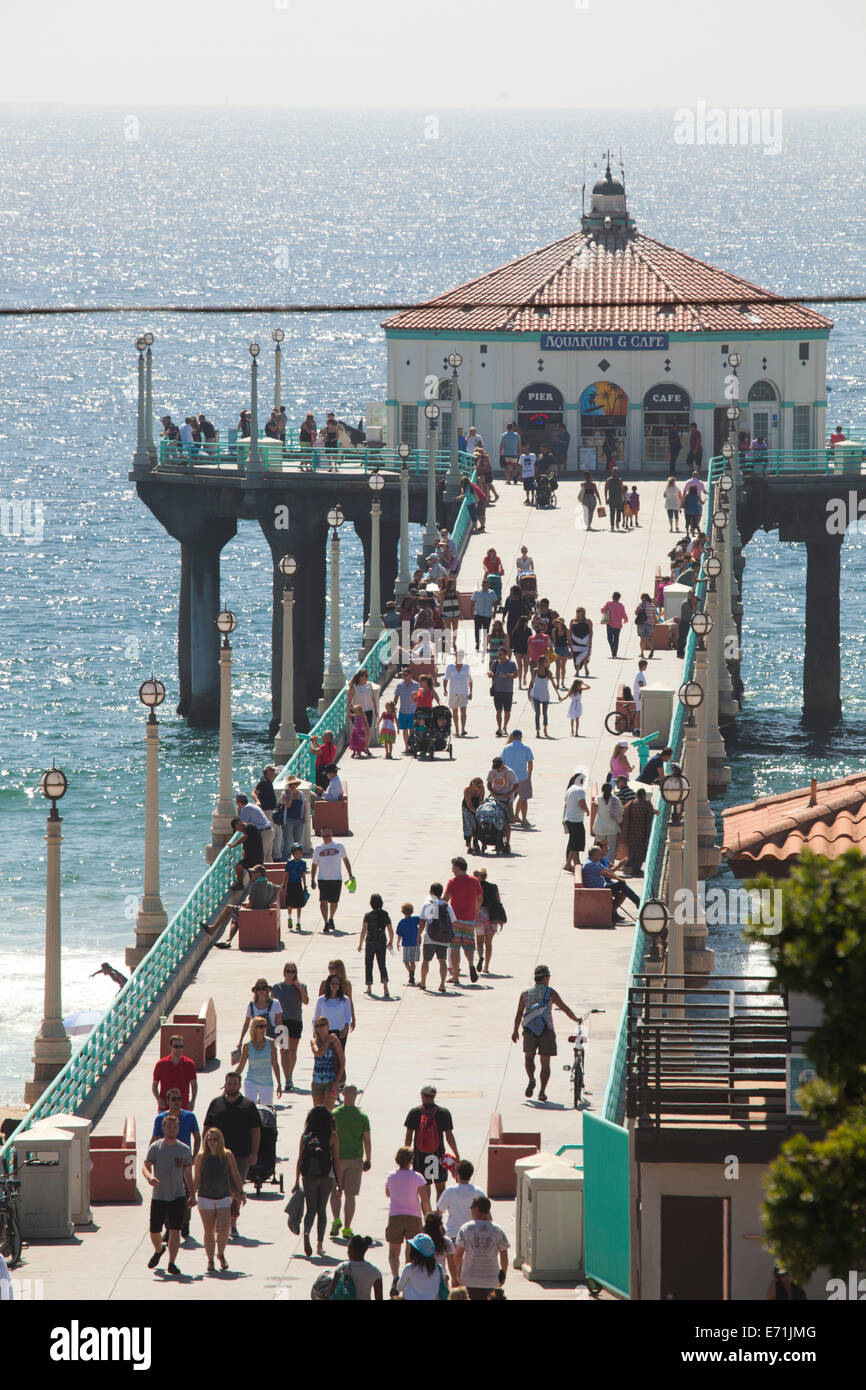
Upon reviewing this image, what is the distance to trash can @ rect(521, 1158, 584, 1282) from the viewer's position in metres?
19.6

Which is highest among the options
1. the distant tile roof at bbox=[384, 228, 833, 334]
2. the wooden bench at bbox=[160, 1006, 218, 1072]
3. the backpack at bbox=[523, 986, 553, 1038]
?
the distant tile roof at bbox=[384, 228, 833, 334]

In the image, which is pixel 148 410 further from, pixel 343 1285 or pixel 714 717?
pixel 343 1285

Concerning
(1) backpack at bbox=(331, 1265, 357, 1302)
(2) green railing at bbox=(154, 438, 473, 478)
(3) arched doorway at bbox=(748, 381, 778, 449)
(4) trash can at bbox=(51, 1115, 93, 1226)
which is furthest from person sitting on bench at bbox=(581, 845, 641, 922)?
(3) arched doorway at bbox=(748, 381, 778, 449)

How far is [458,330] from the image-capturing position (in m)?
63.6

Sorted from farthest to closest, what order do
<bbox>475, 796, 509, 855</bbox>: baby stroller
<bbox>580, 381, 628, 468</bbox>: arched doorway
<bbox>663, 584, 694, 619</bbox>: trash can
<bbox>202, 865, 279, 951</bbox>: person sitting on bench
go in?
<bbox>580, 381, 628, 468</bbox>: arched doorway < <bbox>663, 584, 694, 619</bbox>: trash can < <bbox>475, 796, 509, 855</bbox>: baby stroller < <bbox>202, 865, 279, 951</bbox>: person sitting on bench

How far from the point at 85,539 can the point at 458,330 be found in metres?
36.7

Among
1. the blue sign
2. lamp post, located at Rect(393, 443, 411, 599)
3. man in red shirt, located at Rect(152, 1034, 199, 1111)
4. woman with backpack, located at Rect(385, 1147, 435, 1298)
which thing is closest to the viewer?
woman with backpack, located at Rect(385, 1147, 435, 1298)

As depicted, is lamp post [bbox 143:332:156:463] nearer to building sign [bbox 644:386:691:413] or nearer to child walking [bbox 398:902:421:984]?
building sign [bbox 644:386:691:413]

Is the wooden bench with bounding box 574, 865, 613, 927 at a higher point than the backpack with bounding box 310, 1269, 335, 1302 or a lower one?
higher

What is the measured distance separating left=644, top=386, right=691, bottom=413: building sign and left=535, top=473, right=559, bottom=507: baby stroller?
8.07 meters

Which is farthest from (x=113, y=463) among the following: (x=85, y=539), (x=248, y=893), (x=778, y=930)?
(x=778, y=930)

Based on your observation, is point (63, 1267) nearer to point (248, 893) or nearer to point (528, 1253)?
point (528, 1253)

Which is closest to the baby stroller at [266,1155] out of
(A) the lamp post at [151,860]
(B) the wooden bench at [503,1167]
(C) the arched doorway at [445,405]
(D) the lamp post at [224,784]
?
→ (B) the wooden bench at [503,1167]

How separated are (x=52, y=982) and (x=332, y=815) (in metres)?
9.40
